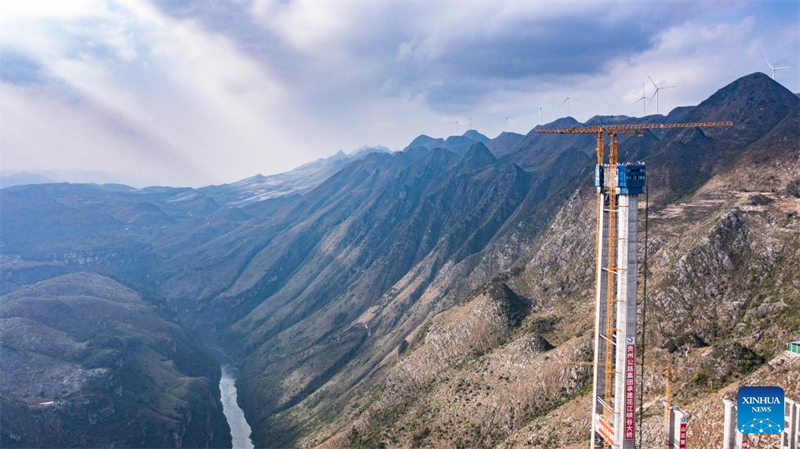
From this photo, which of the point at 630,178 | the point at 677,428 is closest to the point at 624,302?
the point at 630,178

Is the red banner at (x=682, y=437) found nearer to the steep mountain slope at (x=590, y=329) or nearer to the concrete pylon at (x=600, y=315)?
the steep mountain slope at (x=590, y=329)

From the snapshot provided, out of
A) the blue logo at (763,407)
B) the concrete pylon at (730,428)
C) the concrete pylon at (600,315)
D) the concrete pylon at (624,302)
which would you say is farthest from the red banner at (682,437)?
the concrete pylon at (600,315)

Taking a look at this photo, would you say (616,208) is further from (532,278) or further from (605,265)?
(532,278)

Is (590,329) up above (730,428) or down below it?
below

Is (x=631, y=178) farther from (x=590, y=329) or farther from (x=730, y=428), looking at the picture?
(x=590, y=329)

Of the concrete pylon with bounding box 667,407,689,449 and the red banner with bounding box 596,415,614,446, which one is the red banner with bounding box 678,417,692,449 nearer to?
the concrete pylon with bounding box 667,407,689,449

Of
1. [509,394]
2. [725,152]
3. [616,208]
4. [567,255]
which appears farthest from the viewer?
[725,152]

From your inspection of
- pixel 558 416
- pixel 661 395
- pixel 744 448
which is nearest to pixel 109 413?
pixel 558 416
